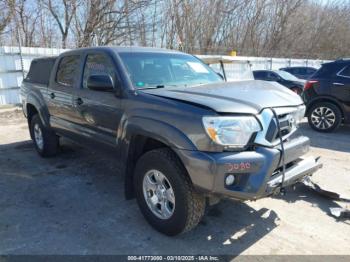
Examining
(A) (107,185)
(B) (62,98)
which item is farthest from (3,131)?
(A) (107,185)

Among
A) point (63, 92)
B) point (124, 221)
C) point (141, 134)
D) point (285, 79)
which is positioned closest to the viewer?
point (141, 134)

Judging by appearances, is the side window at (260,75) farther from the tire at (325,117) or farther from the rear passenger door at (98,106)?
the rear passenger door at (98,106)

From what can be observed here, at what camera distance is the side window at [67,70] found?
4504 mm

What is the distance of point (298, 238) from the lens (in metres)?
3.12

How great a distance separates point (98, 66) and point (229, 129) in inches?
84.2

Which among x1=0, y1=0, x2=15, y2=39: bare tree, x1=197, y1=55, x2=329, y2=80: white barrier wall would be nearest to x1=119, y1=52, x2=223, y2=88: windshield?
x1=197, y1=55, x2=329, y2=80: white barrier wall

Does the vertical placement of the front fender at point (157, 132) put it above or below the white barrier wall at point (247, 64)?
below

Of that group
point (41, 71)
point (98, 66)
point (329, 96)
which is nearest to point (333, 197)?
point (98, 66)

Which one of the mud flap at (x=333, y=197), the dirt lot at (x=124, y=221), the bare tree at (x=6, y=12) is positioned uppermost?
the bare tree at (x=6, y=12)

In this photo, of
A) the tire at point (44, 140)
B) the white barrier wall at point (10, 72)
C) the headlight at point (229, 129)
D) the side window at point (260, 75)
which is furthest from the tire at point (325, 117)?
the white barrier wall at point (10, 72)

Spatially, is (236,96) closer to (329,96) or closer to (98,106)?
(98,106)

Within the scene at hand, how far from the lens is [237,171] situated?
2.59m

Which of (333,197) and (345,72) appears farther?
(345,72)

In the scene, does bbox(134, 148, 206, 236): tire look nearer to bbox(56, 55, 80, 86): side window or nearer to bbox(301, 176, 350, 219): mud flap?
bbox(301, 176, 350, 219): mud flap
